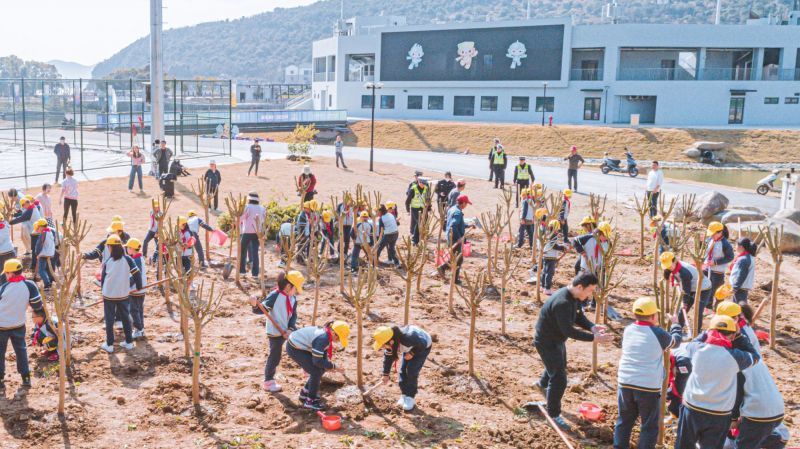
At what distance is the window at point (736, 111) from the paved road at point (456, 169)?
22.6 meters

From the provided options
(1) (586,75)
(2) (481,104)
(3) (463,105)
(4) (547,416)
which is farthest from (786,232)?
(3) (463,105)

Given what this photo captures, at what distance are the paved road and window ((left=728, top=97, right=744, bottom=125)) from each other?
22613 millimetres

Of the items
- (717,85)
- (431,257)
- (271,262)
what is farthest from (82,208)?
(717,85)

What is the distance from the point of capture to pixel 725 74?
56.0 meters

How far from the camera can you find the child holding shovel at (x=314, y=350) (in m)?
8.32

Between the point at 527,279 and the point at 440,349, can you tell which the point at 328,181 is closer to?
the point at 527,279

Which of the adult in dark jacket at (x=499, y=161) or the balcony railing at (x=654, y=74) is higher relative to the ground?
the balcony railing at (x=654, y=74)

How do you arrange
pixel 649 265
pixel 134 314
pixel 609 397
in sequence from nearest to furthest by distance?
pixel 609 397 < pixel 134 314 < pixel 649 265

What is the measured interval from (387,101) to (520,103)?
11.8m

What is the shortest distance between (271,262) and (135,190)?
10831mm

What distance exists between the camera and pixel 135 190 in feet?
80.9

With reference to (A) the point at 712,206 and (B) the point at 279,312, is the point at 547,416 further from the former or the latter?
(A) the point at 712,206

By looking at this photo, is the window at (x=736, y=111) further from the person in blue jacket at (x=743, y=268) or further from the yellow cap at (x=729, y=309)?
the yellow cap at (x=729, y=309)

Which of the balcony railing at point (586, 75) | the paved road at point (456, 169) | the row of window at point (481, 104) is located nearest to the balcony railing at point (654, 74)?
the balcony railing at point (586, 75)
